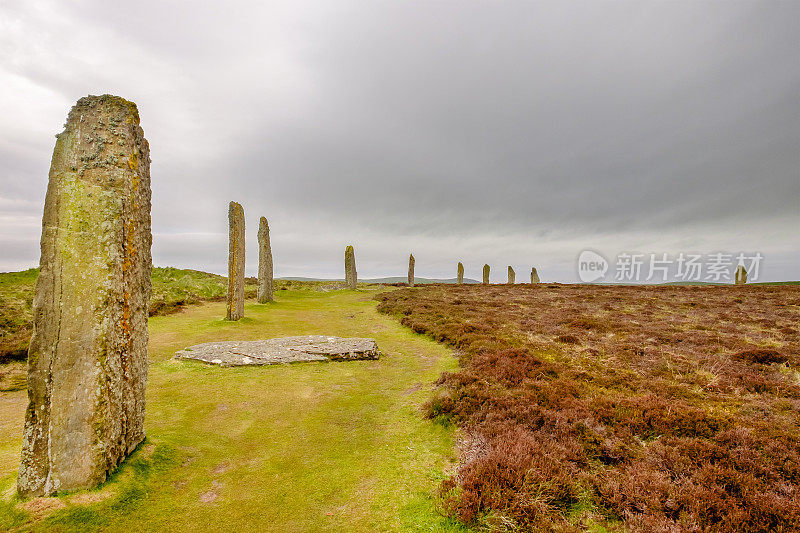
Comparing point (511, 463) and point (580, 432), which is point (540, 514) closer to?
point (511, 463)

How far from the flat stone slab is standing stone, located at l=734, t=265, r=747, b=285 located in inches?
2075

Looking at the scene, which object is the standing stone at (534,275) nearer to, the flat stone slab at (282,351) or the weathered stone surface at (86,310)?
the flat stone slab at (282,351)

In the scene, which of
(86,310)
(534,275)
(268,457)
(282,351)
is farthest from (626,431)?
(534,275)

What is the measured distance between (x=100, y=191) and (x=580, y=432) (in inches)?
298

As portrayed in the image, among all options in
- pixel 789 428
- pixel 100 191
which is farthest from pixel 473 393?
pixel 100 191

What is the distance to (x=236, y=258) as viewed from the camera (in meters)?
16.2

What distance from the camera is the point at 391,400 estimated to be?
759 centimetres

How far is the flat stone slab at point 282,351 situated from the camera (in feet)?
31.7

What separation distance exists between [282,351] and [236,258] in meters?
7.73

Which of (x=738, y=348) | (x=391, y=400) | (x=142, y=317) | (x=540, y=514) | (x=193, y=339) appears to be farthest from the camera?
(x=193, y=339)

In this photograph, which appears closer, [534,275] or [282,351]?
[282,351]

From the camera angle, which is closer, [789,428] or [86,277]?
[86,277]

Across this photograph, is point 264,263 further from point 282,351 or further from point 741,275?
point 741,275

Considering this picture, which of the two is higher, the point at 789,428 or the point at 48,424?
the point at 48,424
